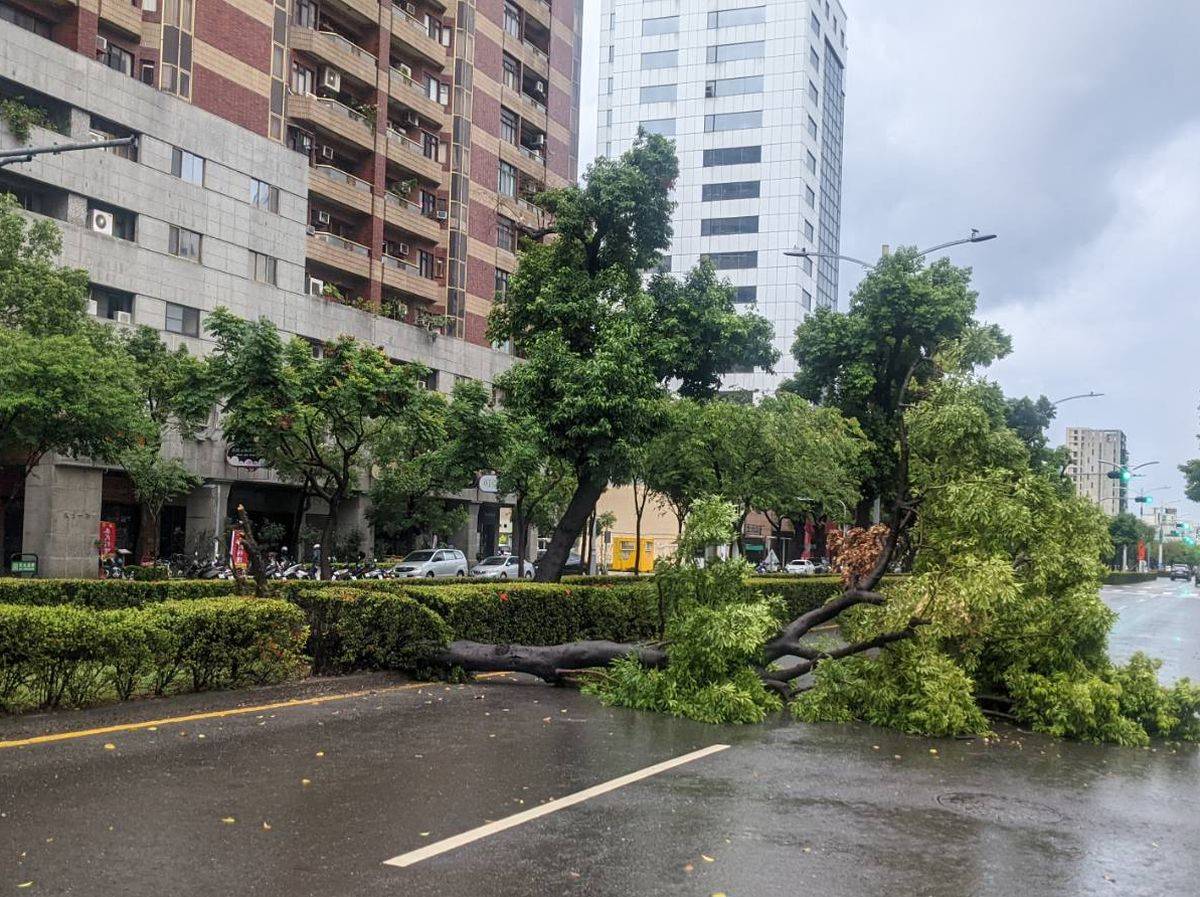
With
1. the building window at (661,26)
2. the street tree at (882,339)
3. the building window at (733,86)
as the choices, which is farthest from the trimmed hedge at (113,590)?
the building window at (661,26)

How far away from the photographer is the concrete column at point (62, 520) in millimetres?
34469

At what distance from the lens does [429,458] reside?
32844mm

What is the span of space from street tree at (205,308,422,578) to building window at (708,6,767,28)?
69638 mm

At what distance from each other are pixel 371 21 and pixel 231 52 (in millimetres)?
8849

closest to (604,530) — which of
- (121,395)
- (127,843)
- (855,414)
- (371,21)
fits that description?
(855,414)

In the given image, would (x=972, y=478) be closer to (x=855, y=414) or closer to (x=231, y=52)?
(x=855, y=414)

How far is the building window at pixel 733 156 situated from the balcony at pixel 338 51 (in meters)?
40.9

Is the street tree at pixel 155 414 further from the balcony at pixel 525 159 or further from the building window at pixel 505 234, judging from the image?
the balcony at pixel 525 159

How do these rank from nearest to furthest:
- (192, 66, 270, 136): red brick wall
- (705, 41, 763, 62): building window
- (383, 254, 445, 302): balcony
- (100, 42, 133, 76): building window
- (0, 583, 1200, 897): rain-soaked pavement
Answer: (0, 583, 1200, 897): rain-soaked pavement < (100, 42, 133, 76): building window < (192, 66, 270, 136): red brick wall < (383, 254, 445, 302): balcony < (705, 41, 763, 62): building window

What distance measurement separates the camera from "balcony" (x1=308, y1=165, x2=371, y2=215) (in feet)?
148

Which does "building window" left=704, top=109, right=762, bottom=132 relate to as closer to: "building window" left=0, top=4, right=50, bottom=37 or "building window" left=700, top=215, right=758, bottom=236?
"building window" left=700, top=215, right=758, bottom=236

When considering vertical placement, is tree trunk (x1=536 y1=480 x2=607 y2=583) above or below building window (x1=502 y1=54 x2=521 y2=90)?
below

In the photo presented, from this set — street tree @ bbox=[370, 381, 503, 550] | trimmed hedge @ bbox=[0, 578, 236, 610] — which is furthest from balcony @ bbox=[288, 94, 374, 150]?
trimmed hedge @ bbox=[0, 578, 236, 610]

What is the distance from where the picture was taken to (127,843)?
6012 mm
